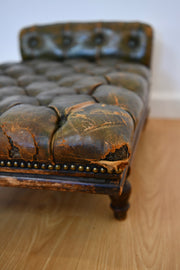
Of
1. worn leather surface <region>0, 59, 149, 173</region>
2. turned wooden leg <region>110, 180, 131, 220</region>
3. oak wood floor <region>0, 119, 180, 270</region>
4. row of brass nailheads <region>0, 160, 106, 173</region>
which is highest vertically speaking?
worn leather surface <region>0, 59, 149, 173</region>

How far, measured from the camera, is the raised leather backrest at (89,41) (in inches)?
44.3

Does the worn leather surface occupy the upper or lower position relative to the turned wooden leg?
upper

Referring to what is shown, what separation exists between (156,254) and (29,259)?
0.94 feet

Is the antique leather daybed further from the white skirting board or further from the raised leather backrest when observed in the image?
the white skirting board

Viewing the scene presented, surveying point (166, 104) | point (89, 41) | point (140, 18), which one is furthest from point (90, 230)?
point (140, 18)

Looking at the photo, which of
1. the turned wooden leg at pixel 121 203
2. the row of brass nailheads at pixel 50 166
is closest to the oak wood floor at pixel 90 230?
the turned wooden leg at pixel 121 203

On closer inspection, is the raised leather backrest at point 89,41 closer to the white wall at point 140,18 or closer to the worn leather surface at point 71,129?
the white wall at point 140,18

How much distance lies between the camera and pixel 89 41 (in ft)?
3.85

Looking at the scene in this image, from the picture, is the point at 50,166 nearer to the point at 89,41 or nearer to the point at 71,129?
the point at 71,129

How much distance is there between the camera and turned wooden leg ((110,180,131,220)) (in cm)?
62

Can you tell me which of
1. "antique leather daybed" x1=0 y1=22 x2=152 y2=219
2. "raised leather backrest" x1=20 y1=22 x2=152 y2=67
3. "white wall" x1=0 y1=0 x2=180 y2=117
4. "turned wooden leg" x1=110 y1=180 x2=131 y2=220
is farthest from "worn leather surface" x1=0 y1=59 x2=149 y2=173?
"white wall" x1=0 y1=0 x2=180 y2=117

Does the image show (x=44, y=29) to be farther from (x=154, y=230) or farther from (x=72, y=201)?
(x=154, y=230)

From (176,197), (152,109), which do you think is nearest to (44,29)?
(152,109)

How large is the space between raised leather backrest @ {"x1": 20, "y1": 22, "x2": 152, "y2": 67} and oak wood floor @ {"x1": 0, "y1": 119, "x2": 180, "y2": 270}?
584 mm
